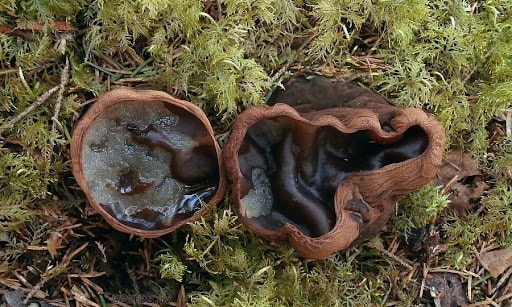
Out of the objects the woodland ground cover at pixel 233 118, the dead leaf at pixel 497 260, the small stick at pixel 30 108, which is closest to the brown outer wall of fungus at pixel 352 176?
the woodland ground cover at pixel 233 118

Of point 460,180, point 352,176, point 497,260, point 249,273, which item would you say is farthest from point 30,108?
point 497,260

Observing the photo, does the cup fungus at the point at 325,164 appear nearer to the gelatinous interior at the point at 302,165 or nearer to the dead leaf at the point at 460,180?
the gelatinous interior at the point at 302,165

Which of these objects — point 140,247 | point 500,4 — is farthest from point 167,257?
point 500,4

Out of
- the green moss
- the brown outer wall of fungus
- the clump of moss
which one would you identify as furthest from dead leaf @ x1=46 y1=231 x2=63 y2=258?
the green moss

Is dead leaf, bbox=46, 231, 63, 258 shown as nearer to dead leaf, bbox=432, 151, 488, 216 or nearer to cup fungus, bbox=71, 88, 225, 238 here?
cup fungus, bbox=71, 88, 225, 238

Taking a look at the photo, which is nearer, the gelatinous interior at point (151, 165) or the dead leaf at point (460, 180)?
the gelatinous interior at point (151, 165)

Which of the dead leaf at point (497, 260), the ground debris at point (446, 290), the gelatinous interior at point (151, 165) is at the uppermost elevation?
the gelatinous interior at point (151, 165)
